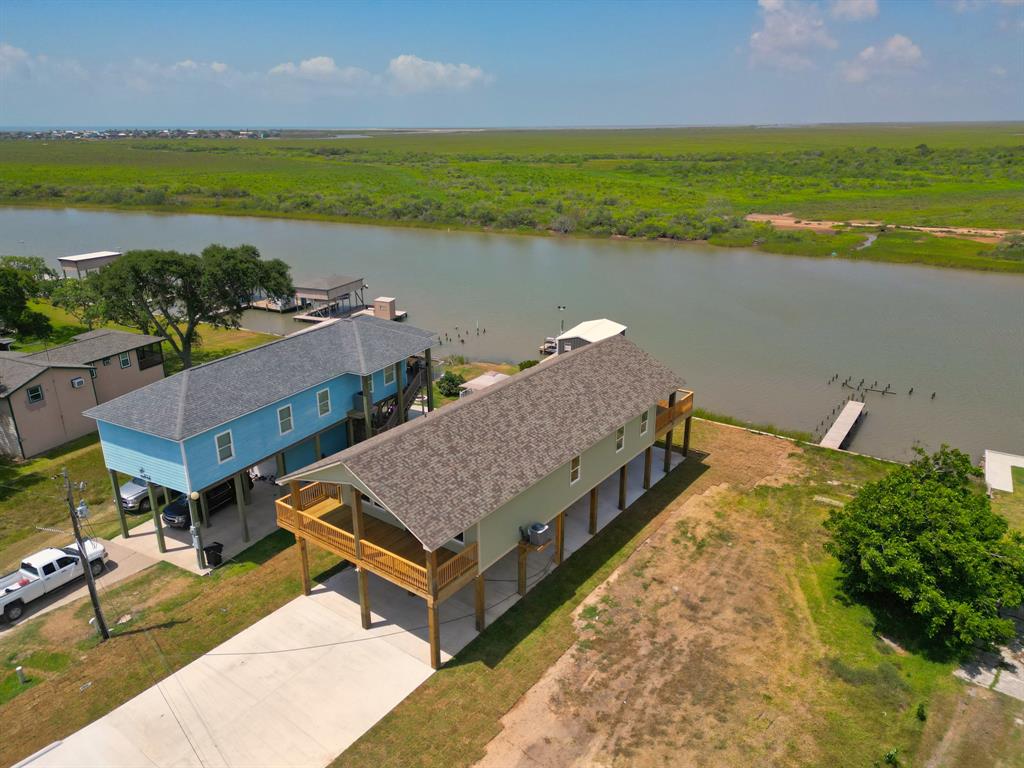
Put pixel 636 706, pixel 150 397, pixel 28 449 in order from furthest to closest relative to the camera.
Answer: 1. pixel 28 449
2. pixel 150 397
3. pixel 636 706

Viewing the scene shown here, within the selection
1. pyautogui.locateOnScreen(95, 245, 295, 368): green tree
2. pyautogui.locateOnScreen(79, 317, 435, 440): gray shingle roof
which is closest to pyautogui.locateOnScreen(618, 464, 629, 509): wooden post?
pyautogui.locateOnScreen(79, 317, 435, 440): gray shingle roof

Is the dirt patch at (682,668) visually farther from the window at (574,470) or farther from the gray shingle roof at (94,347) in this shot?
the gray shingle roof at (94,347)

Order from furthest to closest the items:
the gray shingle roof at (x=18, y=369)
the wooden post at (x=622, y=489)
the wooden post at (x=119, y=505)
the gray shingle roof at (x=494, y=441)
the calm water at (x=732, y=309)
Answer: the calm water at (x=732, y=309) → the gray shingle roof at (x=18, y=369) → the wooden post at (x=622, y=489) → the wooden post at (x=119, y=505) → the gray shingle roof at (x=494, y=441)

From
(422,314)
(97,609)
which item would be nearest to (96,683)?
(97,609)

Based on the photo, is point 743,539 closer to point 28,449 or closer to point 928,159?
point 28,449

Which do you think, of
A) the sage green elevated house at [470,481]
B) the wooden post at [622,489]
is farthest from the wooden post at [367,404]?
the wooden post at [622,489]

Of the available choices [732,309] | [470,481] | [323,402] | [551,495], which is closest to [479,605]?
[470,481]

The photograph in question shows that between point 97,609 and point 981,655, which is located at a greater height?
point 97,609
